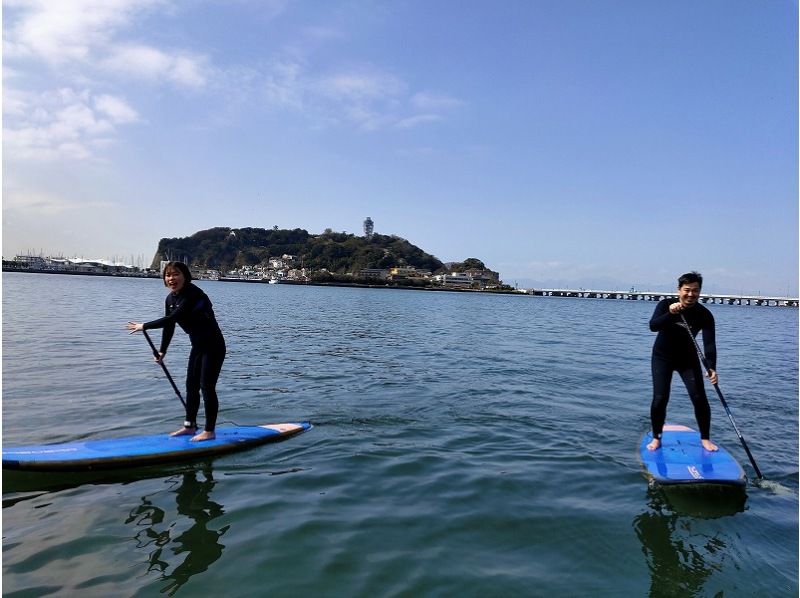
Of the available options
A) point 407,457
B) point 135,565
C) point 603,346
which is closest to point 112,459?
point 135,565

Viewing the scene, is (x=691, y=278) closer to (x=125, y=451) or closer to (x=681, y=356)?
(x=681, y=356)

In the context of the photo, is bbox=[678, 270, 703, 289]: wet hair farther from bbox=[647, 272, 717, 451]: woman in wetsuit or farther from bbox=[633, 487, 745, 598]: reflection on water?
bbox=[633, 487, 745, 598]: reflection on water

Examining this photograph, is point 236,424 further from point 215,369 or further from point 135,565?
point 135,565

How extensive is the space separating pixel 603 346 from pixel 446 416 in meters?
16.4

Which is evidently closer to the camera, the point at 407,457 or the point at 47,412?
the point at 407,457

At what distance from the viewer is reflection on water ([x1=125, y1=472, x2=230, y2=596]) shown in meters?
4.53

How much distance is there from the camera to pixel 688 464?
6.57 meters

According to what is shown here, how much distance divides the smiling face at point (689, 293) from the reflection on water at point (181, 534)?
6161mm

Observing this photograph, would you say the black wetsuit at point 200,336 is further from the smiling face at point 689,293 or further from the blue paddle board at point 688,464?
the smiling face at point 689,293

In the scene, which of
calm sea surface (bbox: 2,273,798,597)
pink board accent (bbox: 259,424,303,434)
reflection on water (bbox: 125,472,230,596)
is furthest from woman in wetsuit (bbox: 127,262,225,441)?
reflection on water (bbox: 125,472,230,596)

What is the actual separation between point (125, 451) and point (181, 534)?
2.31 metres

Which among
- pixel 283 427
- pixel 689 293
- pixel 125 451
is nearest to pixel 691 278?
pixel 689 293

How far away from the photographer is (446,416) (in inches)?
388

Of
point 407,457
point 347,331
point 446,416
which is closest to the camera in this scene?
point 407,457
